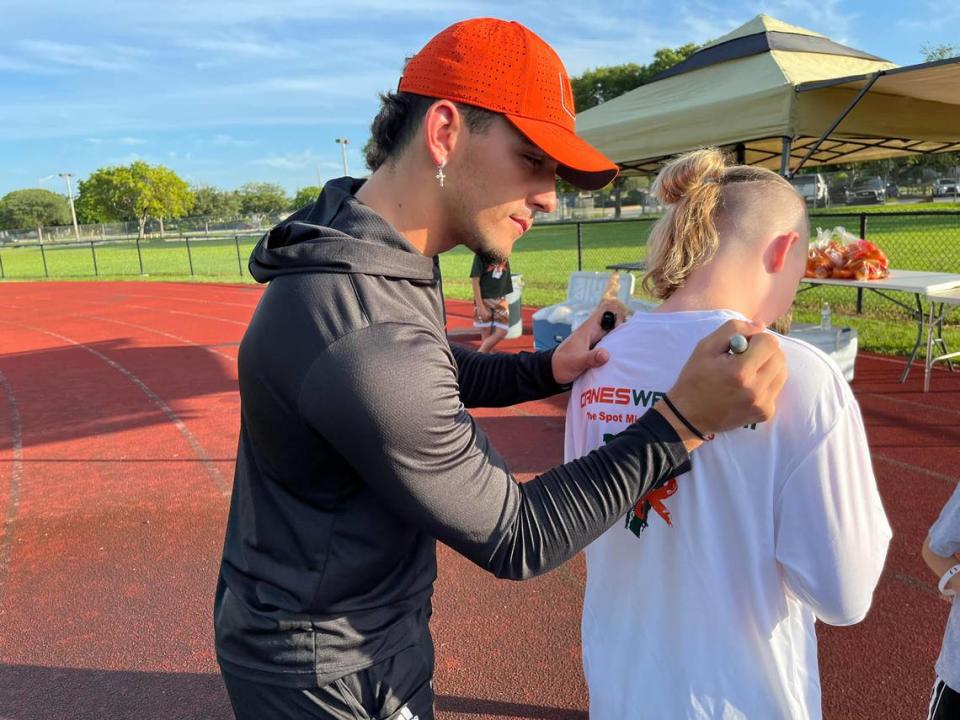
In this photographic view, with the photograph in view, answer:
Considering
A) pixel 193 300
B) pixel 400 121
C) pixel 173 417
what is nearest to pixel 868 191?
pixel 193 300

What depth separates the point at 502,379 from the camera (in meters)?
1.72

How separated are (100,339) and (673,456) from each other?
1263cm

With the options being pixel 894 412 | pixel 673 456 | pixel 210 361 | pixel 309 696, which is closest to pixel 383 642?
pixel 309 696

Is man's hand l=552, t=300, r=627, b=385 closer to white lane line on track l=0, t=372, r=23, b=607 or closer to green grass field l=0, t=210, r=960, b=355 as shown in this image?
green grass field l=0, t=210, r=960, b=355

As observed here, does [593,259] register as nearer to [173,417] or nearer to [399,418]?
[173,417]

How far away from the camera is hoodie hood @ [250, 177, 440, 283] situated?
109cm

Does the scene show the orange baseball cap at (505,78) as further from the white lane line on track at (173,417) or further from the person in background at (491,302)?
the person in background at (491,302)

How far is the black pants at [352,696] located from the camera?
48.8 inches

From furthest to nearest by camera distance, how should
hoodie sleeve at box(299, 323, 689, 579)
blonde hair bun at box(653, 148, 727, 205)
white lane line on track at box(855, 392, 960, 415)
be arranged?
1. white lane line on track at box(855, 392, 960, 415)
2. blonde hair bun at box(653, 148, 727, 205)
3. hoodie sleeve at box(299, 323, 689, 579)

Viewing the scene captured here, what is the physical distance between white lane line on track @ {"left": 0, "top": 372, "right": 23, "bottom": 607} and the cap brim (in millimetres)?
4118

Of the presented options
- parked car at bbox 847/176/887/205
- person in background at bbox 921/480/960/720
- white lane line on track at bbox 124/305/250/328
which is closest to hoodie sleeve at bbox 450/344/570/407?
person in background at bbox 921/480/960/720

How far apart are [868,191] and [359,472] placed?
5200 cm

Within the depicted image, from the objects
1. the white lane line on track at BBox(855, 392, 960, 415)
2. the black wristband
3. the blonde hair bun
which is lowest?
the white lane line on track at BBox(855, 392, 960, 415)

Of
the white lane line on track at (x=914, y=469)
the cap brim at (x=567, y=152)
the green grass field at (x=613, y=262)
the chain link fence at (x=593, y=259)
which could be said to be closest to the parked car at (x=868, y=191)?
the chain link fence at (x=593, y=259)
